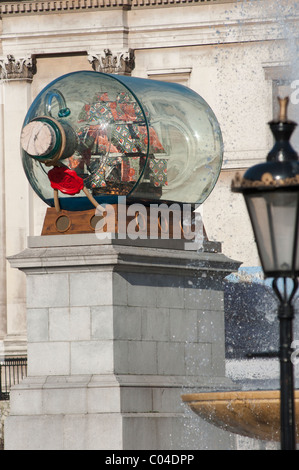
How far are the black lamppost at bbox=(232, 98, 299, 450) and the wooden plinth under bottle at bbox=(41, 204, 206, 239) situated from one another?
18.6 ft

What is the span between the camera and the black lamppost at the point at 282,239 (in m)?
11.7

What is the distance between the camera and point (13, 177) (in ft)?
164

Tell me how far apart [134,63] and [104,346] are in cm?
3332

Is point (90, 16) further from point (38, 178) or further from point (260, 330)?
point (38, 178)

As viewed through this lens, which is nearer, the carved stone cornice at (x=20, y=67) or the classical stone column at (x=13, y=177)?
the classical stone column at (x=13, y=177)

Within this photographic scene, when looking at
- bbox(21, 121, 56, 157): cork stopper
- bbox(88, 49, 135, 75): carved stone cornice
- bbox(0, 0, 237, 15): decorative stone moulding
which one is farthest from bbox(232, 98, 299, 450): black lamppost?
bbox(88, 49, 135, 75): carved stone cornice

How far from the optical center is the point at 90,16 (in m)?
49.6

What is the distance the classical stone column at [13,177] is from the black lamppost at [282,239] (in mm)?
37272

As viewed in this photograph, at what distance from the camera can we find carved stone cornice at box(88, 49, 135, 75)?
49031mm

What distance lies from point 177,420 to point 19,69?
110ft

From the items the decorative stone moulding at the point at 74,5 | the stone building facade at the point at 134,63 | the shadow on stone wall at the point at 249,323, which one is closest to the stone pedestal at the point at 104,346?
the shadow on stone wall at the point at 249,323

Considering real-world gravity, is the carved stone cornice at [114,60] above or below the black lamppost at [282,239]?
above

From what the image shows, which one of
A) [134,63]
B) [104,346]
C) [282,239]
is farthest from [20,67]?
[282,239]

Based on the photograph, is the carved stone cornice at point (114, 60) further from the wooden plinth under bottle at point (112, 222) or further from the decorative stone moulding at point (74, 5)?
the wooden plinth under bottle at point (112, 222)
